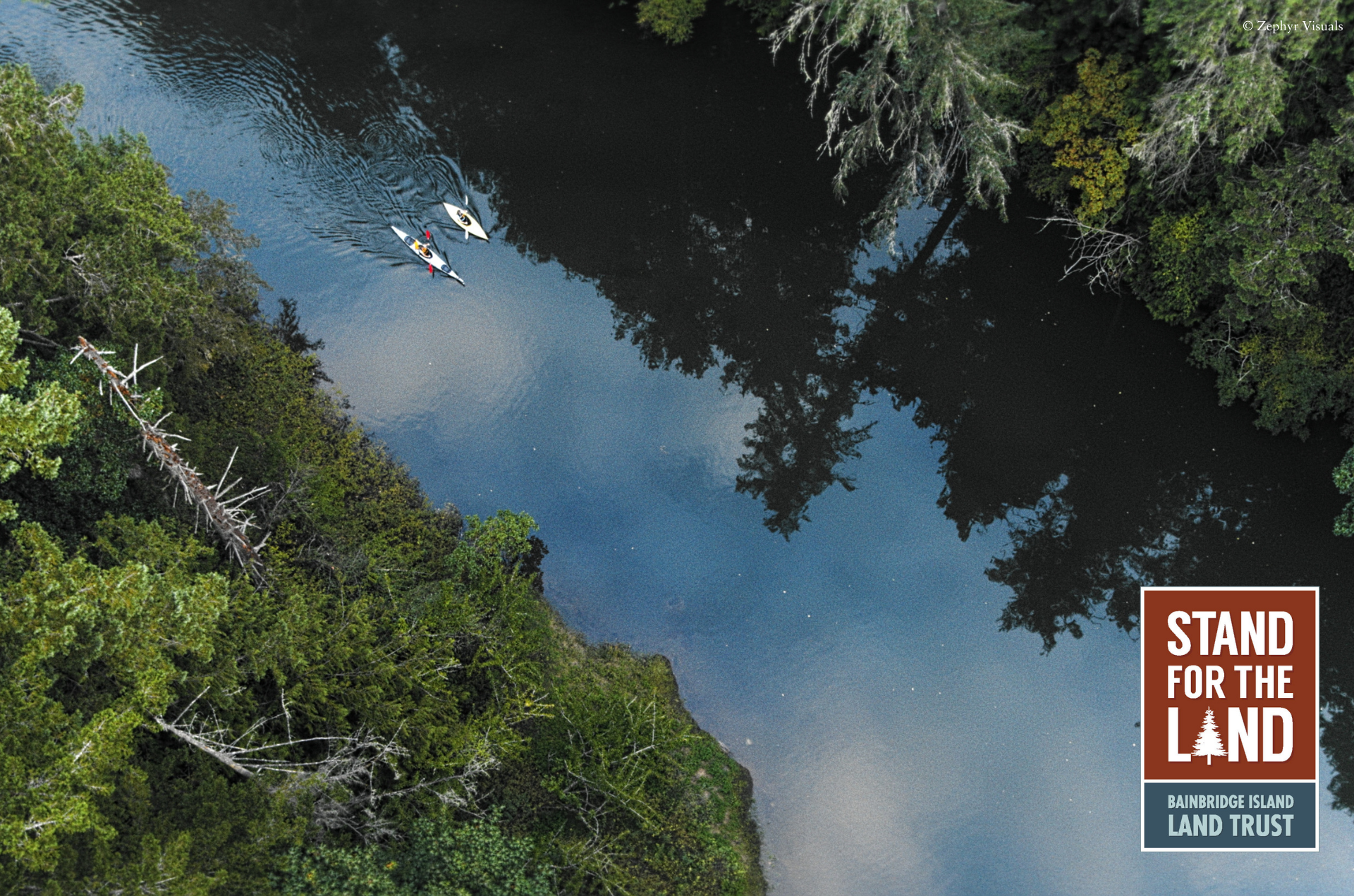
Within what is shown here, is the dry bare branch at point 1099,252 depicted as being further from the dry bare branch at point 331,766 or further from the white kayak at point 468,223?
the dry bare branch at point 331,766

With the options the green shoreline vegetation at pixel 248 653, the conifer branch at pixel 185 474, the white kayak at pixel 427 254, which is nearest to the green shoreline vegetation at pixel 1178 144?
the white kayak at pixel 427 254

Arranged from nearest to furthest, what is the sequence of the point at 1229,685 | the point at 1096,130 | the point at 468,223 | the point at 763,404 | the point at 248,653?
1. the point at 248,653
2. the point at 1229,685
3. the point at 1096,130
4. the point at 763,404
5. the point at 468,223

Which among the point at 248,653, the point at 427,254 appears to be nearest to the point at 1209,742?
the point at 248,653

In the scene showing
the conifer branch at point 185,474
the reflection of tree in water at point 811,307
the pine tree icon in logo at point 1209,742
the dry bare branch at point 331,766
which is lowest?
the dry bare branch at point 331,766

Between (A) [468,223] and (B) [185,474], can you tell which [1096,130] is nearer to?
(A) [468,223]

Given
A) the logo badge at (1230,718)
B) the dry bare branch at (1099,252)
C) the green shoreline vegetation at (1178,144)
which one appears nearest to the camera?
the green shoreline vegetation at (1178,144)

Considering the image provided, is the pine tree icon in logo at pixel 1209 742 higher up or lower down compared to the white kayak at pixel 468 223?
lower down
